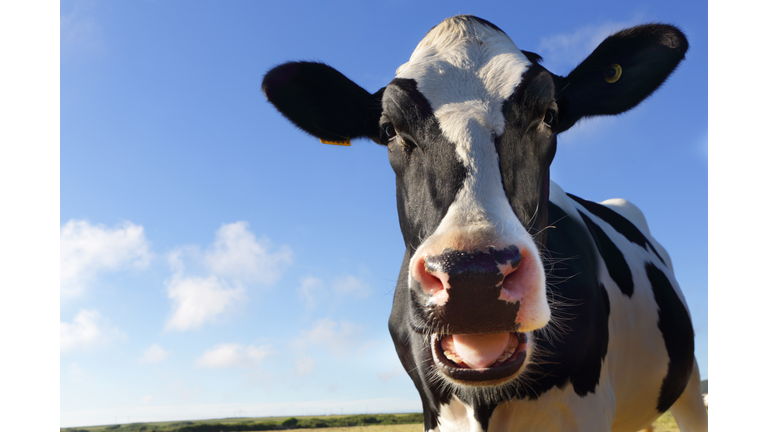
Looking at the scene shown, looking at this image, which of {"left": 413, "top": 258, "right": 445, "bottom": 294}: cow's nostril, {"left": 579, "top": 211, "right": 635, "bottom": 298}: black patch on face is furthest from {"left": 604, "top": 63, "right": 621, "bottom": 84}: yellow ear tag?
{"left": 413, "top": 258, "right": 445, "bottom": 294}: cow's nostril

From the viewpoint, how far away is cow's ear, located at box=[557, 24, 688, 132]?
3221 millimetres

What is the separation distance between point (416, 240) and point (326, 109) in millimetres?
1485

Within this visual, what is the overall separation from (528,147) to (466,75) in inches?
21.4

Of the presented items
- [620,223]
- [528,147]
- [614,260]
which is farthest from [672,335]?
[528,147]

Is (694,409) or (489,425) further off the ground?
(489,425)

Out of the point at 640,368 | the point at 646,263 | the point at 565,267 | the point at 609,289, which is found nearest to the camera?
the point at 565,267

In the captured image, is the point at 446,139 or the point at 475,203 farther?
the point at 446,139

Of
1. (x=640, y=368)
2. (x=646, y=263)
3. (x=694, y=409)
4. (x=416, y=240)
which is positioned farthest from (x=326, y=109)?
(x=694, y=409)

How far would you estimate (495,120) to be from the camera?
2.46 meters

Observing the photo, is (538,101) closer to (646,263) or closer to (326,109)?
(326,109)

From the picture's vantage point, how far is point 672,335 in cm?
441

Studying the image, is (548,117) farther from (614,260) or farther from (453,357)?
(614,260)

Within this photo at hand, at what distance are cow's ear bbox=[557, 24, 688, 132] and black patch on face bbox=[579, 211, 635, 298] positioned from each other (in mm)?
1226

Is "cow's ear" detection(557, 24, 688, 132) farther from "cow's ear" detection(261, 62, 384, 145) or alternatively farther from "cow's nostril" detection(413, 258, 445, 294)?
"cow's nostril" detection(413, 258, 445, 294)
